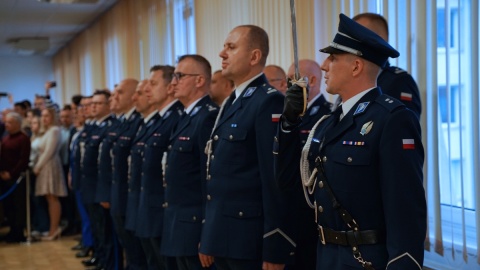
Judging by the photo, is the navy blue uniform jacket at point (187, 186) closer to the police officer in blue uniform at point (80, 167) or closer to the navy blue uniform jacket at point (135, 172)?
the navy blue uniform jacket at point (135, 172)

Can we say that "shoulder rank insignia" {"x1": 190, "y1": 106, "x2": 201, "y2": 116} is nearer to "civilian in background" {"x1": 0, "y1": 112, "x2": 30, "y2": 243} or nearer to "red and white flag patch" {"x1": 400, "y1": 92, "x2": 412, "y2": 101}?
"red and white flag patch" {"x1": 400, "y1": 92, "x2": 412, "y2": 101}

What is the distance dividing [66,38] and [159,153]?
33.7 feet

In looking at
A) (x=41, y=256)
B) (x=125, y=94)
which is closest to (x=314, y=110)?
(x=125, y=94)

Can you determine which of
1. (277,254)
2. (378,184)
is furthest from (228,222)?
(378,184)

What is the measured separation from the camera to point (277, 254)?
9.56 ft

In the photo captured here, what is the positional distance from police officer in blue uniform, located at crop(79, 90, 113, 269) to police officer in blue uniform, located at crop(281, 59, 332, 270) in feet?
8.17

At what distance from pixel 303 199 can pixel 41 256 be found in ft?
15.5

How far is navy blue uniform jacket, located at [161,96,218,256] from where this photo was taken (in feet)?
11.9

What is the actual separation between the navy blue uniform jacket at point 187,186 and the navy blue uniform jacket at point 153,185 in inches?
14.5

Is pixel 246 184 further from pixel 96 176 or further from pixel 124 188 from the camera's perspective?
pixel 96 176

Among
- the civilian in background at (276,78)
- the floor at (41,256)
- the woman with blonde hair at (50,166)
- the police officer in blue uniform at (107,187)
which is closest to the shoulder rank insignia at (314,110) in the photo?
the civilian in background at (276,78)

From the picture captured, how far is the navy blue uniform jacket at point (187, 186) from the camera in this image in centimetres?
→ 362

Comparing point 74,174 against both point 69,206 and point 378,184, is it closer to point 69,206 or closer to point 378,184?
point 69,206

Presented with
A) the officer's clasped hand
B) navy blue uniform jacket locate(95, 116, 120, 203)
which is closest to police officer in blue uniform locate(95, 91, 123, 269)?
navy blue uniform jacket locate(95, 116, 120, 203)
